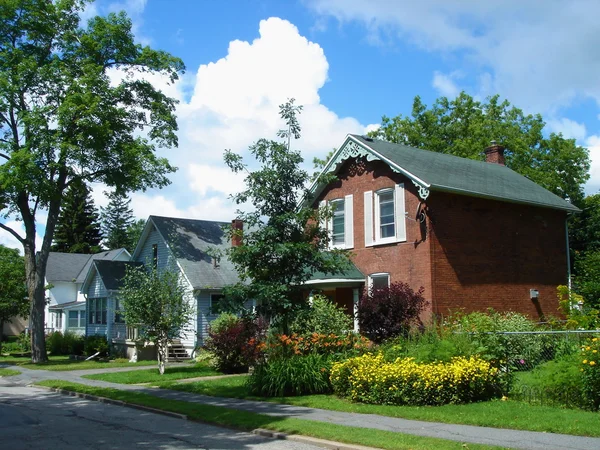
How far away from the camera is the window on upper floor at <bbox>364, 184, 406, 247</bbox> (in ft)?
75.5

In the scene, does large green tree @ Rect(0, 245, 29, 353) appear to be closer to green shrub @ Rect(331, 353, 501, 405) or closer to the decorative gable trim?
the decorative gable trim

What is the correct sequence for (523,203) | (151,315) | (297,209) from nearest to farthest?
1. (297,209)
2. (151,315)
3. (523,203)

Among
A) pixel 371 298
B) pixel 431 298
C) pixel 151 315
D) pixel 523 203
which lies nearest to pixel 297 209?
pixel 371 298

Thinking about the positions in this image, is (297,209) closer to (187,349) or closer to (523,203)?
(523,203)

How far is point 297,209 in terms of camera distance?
653 inches

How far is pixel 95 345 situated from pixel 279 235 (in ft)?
71.1

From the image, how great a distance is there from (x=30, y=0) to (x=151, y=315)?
60.8ft

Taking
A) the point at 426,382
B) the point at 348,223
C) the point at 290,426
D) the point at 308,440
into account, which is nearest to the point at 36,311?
the point at 348,223

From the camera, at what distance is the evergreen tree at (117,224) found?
291ft

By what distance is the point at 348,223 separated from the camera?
25062 mm

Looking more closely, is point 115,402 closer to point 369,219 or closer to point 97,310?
point 369,219

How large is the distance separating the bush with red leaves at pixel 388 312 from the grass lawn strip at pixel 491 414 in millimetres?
5226

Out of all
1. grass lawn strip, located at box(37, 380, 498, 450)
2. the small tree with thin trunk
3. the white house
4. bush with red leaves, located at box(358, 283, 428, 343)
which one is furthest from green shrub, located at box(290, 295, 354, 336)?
the white house

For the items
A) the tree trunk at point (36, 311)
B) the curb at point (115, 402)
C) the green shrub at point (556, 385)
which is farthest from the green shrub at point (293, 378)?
the tree trunk at point (36, 311)
